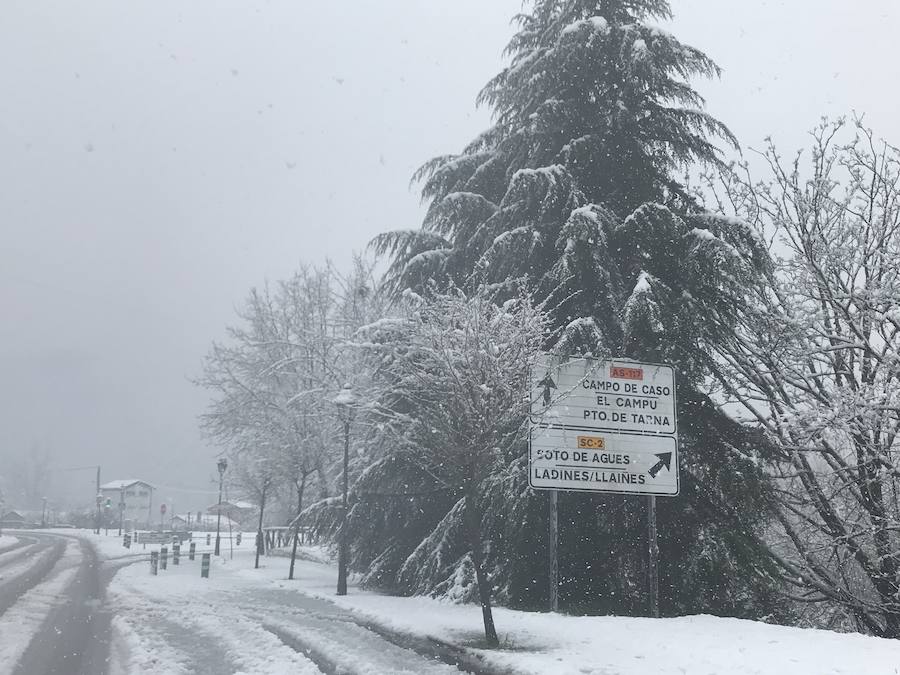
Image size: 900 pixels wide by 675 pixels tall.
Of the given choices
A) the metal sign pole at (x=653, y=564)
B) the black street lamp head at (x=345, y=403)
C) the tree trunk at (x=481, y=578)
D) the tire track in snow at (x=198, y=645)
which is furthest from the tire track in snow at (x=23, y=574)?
the metal sign pole at (x=653, y=564)

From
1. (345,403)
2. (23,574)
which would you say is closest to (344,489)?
(345,403)

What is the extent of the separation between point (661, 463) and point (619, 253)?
17.2 ft

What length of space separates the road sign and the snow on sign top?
0.63 feet

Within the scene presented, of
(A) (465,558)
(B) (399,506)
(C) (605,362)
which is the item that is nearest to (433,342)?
(C) (605,362)

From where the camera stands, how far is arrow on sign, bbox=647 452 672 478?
12.6 meters

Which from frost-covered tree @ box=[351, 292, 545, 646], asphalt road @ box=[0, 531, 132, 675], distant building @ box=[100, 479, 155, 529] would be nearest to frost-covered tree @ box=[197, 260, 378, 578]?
asphalt road @ box=[0, 531, 132, 675]

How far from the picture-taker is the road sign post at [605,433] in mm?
12141

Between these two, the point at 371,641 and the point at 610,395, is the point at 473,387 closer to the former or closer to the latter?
the point at 610,395

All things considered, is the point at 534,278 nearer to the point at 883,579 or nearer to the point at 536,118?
the point at 536,118

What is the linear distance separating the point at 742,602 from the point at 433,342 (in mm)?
7657

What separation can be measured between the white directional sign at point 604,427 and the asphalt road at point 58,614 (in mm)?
6888

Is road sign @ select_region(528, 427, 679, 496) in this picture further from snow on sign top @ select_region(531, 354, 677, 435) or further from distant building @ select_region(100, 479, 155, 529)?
distant building @ select_region(100, 479, 155, 529)

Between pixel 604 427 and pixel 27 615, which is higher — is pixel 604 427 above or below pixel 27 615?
above

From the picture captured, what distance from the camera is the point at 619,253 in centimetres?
1612
